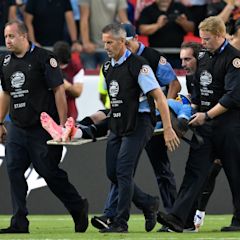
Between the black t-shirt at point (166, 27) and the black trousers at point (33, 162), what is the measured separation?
5.52 metres

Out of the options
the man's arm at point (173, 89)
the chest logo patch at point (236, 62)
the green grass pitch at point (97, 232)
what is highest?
the chest logo patch at point (236, 62)

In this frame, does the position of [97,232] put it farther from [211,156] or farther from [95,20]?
[95,20]

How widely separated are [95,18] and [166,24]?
41.8 inches

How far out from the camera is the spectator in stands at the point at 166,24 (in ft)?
53.2

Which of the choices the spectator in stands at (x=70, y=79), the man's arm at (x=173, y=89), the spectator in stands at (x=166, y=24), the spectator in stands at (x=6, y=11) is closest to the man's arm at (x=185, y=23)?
the spectator in stands at (x=166, y=24)

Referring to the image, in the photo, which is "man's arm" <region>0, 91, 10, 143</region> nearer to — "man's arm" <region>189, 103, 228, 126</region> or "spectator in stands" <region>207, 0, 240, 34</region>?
"man's arm" <region>189, 103, 228, 126</region>

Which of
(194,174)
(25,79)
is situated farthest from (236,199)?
(25,79)

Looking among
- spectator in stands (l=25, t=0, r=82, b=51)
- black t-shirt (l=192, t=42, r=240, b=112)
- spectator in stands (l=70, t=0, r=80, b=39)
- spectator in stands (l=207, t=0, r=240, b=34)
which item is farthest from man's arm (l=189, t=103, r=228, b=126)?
spectator in stands (l=70, t=0, r=80, b=39)

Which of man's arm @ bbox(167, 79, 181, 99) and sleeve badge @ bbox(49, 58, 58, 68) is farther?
man's arm @ bbox(167, 79, 181, 99)

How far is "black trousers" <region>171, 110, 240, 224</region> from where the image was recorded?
10703 millimetres

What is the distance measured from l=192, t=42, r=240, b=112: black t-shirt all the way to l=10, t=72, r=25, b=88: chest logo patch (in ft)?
5.70

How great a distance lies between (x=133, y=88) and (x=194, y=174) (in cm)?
104

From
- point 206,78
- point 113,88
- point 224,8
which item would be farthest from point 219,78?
point 224,8

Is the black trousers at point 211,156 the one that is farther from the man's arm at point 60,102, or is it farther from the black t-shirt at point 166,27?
the black t-shirt at point 166,27
